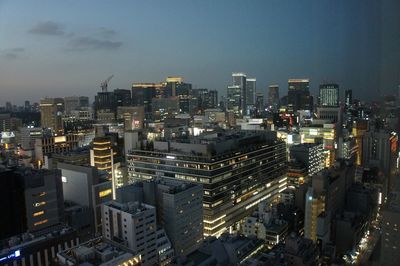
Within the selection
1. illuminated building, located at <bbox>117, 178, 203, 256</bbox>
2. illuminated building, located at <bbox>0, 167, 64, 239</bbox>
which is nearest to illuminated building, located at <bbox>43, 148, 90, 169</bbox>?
illuminated building, located at <bbox>0, 167, 64, 239</bbox>

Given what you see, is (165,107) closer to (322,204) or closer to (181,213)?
(322,204)

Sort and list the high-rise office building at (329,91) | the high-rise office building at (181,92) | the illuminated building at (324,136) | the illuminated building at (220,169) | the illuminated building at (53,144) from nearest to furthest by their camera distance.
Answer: the high-rise office building at (329,91) < the illuminated building at (220,169) < the illuminated building at (324,136) < the illuminated building at (53,144) < the high-rise office building at (181,92)

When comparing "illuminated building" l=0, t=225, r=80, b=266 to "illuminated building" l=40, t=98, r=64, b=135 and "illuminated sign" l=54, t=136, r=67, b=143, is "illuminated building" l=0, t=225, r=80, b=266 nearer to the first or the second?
"illuminated sign" l=54, t=136, r=67, b=143

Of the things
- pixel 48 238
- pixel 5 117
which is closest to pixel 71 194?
pixel 48 238

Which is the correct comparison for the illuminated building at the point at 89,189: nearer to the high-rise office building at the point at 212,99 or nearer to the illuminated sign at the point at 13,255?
the illuminated sign at the point at 13,255

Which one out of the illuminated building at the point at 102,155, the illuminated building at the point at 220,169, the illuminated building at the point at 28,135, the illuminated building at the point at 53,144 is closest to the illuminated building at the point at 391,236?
the illuminated building at the point at 220,169

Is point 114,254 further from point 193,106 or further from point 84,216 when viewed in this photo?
point 193,106
